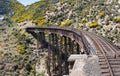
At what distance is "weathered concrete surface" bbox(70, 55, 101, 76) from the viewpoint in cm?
1762

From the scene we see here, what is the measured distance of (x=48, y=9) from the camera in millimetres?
102000

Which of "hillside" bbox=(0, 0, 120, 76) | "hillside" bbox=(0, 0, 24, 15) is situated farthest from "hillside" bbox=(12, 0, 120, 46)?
"hillside" bbox=(0, 0, 24, 15)

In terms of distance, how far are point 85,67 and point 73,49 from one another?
33.1 metres

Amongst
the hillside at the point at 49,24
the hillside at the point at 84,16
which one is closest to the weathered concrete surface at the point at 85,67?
the hillside at the point at 49,24

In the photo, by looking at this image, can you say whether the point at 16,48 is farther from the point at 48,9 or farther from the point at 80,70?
the point at 80,70

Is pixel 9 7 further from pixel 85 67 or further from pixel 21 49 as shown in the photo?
pixel 85 67

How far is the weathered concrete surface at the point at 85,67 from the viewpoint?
1762 centimetres

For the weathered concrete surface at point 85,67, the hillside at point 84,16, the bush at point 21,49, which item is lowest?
the bush at point 21,49

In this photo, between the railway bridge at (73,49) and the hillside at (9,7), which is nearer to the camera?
the railway bridge at (73,49)

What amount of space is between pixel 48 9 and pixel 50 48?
4345 centimetres

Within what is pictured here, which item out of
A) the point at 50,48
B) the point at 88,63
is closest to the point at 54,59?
the point at 50,48

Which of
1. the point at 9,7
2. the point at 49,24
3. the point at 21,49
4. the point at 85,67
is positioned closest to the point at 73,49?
the point at 21,49

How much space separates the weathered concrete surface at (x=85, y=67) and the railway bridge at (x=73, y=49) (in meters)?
0.49

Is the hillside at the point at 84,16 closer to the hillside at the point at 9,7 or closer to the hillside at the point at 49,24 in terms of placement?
the hillside at the point at 49,24
